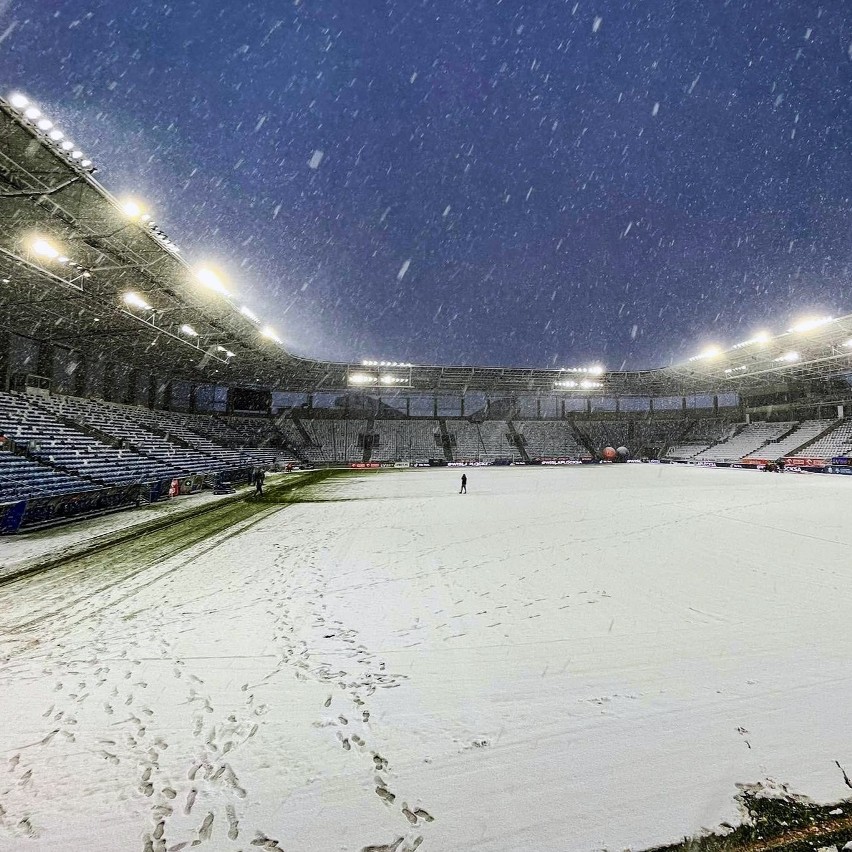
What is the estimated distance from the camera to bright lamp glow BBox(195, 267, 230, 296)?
63.5 feet

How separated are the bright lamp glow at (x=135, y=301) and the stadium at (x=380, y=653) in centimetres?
210

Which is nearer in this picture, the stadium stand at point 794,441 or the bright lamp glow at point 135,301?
the bright lamp glow at point 135,301

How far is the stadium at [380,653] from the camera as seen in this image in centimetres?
263

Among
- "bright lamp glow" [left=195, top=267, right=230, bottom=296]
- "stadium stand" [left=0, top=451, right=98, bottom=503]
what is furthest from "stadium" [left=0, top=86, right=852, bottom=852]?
"bright lamp glow" [left=195, top=267, right=230, bottom=296]

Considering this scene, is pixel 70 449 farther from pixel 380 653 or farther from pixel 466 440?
pixel 466 440

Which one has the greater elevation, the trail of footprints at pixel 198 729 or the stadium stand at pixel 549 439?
the stadium stand at pixel 549 439

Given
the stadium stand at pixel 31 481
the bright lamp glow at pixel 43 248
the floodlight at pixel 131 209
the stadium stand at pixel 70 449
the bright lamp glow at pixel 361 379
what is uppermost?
the bright lamp glow at pixel 361 379

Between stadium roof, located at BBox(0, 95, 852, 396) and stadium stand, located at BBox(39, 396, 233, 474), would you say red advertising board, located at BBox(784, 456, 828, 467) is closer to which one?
stadium roof, located at BBox(0, 95, 852, 396)

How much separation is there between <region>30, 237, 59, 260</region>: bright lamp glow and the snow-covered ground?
47.4ft

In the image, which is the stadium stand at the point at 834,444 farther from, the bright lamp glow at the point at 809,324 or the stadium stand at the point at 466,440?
the stadium stand at the point at 466,440

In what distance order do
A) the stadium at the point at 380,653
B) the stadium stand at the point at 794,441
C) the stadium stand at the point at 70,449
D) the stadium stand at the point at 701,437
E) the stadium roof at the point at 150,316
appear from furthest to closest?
the stadium stand at the point at 701,437 → the stadium stand at the point at 794,441 → the stadium stand at the point at 70,449 → the stadium roof at the point at 150,316 → the stadium at the point at 380,653

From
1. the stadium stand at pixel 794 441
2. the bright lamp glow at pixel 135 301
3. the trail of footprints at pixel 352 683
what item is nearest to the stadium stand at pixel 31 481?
the bright lamp glow at pixel 135 301

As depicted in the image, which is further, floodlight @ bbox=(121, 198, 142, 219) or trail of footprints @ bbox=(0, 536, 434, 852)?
floodlight @ bbox=(121, 198, 142, 219)

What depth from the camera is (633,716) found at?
347 cm
